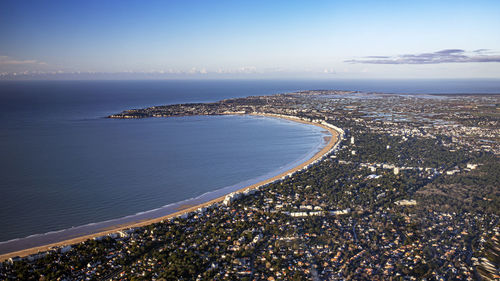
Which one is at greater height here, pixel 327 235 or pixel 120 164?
pixel 120 164

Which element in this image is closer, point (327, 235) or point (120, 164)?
point (327, 235)

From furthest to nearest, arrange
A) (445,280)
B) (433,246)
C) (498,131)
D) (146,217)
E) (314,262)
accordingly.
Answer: (498,131) → (146,217) → (433,246) → (314,262) → (445,280)

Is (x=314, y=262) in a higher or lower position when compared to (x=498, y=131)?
lower

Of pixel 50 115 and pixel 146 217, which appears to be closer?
pixel 146 217

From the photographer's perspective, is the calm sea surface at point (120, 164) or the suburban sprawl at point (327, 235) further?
the calm sea surface at point (120, 164)

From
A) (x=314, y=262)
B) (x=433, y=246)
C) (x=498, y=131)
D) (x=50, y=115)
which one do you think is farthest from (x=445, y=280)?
(x=50, y=115)

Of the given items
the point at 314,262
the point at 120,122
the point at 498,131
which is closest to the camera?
the point at 314,262

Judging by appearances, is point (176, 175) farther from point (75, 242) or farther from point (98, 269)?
point (98, 269)

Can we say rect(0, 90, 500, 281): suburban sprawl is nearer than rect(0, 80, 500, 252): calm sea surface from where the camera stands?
Yes
